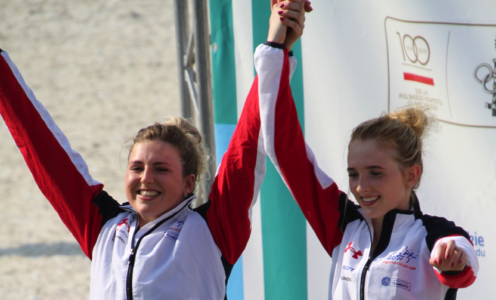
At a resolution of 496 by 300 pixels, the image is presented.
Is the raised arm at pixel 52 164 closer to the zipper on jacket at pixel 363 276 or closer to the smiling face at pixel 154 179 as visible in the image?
→ the smiling face at pixel 154 179

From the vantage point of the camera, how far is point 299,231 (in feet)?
7.62

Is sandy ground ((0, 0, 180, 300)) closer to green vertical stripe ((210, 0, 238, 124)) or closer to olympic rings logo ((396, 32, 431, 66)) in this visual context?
green vertical stripe ((210, 0, 238, 124))

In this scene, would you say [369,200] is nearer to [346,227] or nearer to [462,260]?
[346,227]

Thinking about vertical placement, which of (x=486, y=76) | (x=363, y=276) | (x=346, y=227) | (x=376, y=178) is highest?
(x=486, y=76)

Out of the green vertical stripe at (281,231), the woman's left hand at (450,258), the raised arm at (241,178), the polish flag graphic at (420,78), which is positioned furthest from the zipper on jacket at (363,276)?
the polish flag graphic at (420,78)

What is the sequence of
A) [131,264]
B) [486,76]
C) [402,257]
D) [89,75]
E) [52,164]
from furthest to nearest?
1. [89,75]
2. [486,76]
3. [52,164]
4. [131,264]
5. [402,257]

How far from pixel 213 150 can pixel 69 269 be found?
439 cm

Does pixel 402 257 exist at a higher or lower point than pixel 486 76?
lower

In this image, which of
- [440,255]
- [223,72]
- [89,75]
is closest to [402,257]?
[440,255]

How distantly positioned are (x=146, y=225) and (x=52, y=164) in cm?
37

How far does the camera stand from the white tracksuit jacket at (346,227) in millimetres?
1438

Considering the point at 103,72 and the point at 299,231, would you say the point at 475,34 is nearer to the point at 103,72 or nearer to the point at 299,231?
the point at 299,231

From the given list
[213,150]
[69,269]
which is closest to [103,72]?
A: [69,269]

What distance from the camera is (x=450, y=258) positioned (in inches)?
49.8
